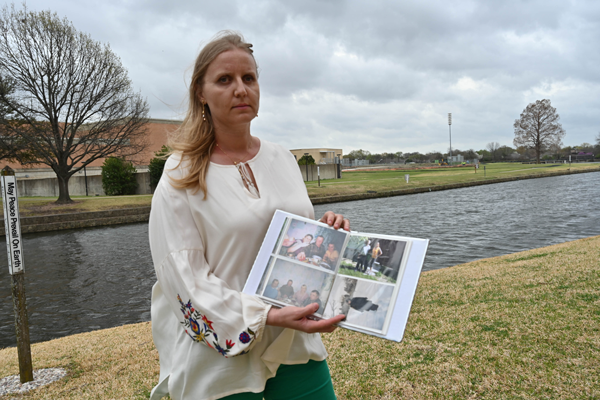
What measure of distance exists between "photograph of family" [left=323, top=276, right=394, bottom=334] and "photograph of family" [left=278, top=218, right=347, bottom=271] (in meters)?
0.09

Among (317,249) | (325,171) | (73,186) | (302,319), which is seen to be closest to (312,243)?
(317,249)

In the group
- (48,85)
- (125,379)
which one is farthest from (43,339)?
(48,85)

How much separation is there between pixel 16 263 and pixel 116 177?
36.7 metres

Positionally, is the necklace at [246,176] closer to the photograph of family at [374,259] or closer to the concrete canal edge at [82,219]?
the photograph of family at [374,259]

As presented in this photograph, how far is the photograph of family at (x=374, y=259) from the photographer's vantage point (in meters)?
1.49

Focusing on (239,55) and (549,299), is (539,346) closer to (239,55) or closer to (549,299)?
(549,299)

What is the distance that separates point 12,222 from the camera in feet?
15.4

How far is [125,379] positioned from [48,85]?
2843cm

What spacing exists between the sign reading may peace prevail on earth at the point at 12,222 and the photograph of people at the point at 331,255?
14.5ft

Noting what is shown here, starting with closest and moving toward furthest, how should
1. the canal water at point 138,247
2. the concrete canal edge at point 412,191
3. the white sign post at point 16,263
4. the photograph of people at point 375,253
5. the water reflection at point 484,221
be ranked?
the photograph of people at point 375,253 → the white sign post at point 16,263 → the canal water at point 138,247 → the water reflection at point 484,221 → the concrete canal edge at point 412,191

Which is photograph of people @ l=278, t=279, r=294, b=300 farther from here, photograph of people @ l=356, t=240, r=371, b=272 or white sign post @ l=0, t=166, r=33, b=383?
white sign post @ l=0, t=166, r=33, b=383

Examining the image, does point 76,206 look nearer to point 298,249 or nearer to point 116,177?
point 116,177

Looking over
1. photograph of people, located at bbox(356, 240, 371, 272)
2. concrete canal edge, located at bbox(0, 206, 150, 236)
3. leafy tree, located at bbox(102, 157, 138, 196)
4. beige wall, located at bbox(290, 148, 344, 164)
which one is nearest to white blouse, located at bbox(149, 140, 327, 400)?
photograph of people, located at bbox(356, 240, 371, 272)

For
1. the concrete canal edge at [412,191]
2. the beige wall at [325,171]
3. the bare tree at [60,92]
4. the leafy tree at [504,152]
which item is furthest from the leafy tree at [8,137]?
the leafy tree at [504,152]
